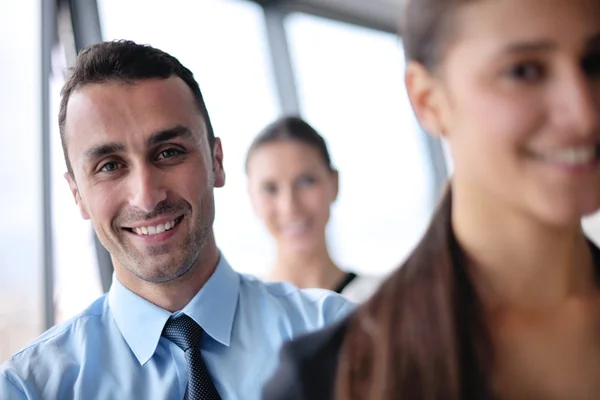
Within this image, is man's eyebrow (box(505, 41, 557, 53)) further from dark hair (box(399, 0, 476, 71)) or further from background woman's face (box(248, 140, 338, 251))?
background woman's face (box(248, 140, 338, 251))

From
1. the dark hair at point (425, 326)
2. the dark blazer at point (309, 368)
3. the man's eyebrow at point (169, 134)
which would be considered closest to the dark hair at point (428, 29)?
the dark hair at point (425, 326)

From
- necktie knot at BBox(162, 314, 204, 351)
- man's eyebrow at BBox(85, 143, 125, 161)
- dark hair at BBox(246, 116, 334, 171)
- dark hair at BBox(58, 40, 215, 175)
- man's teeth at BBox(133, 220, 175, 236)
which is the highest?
dark hair at BBox(58, 40, 215, 175)

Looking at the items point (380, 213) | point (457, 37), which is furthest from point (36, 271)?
point (380, 213)

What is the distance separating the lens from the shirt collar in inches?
38.7

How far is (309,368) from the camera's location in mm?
603

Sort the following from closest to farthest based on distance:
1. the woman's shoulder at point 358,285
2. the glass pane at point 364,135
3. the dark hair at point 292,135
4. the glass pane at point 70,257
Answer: the woman's shoulder at point 358,285 → the glass pane at point 70,257 → the dark hair at point 292,135 → the glass pane at point 364,135

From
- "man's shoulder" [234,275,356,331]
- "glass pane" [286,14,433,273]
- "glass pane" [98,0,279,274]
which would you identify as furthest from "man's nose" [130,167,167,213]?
"glass pane" [286,14,433,273]

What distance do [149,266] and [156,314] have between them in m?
0.07

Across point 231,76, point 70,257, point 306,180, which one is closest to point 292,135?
point 306,180

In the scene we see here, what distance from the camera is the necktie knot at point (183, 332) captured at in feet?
3.20

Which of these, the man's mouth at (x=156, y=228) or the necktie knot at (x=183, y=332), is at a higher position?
the man's mouth at (x=156, y=228)

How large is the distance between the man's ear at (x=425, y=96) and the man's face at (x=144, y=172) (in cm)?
42

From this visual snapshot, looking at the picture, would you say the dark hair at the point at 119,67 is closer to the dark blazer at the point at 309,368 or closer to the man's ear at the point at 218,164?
the man's ear at the point at 218,164

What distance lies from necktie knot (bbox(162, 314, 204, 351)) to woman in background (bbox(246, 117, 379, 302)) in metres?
0.67
